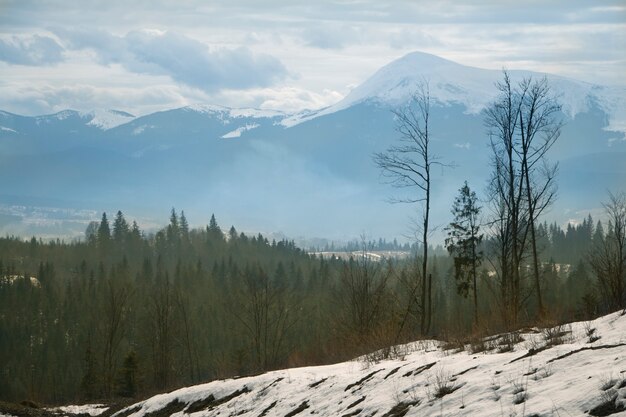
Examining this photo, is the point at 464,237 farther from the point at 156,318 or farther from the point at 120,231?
the point at 120,231

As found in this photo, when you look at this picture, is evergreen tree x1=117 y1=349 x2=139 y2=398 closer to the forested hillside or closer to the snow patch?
the forested hillside

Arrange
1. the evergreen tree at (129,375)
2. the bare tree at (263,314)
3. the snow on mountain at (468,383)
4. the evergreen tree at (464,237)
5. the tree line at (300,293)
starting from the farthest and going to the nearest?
the bare tree at (263,314), the evergreen tree at (129,375), the evergreen tree at (464,237), the tree line at (300,293), the snow on mountain at (468,383)

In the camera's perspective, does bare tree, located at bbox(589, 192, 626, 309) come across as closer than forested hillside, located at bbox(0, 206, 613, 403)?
Yes

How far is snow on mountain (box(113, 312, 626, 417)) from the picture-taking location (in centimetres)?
1123

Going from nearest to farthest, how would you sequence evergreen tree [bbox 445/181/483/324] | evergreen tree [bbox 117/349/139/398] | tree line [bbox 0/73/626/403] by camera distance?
1. tree line [bbox 0/73/626/403]
2. evergreen tree [bbox 445/181/483/324]
3. evergreen tree [bbox 117/349/139/398]

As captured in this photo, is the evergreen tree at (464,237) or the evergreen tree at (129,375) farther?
the evergreen tree at (129,375)

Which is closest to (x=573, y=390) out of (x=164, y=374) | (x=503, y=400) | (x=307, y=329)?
(x=503, y=400)

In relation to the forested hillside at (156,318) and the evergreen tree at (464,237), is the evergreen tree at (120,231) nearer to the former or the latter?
the forested hillside at (156,318)

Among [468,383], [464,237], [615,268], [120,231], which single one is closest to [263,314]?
[464,237]

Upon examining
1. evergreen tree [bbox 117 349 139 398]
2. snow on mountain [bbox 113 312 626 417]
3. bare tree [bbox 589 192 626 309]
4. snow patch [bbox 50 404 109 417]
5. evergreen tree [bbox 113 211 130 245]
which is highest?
evergreen tree [bbox 113 211 130 245]

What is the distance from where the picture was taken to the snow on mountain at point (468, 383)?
36.9 feet

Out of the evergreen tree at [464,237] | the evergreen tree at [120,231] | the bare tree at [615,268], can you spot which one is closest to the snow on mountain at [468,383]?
the bare tree at [615,268]

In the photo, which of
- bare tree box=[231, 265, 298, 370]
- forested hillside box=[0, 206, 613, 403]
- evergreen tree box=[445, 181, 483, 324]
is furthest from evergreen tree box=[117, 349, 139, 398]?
evergreen tree box=[445, 181, 483, 324]

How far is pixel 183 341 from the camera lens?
84438 mm
